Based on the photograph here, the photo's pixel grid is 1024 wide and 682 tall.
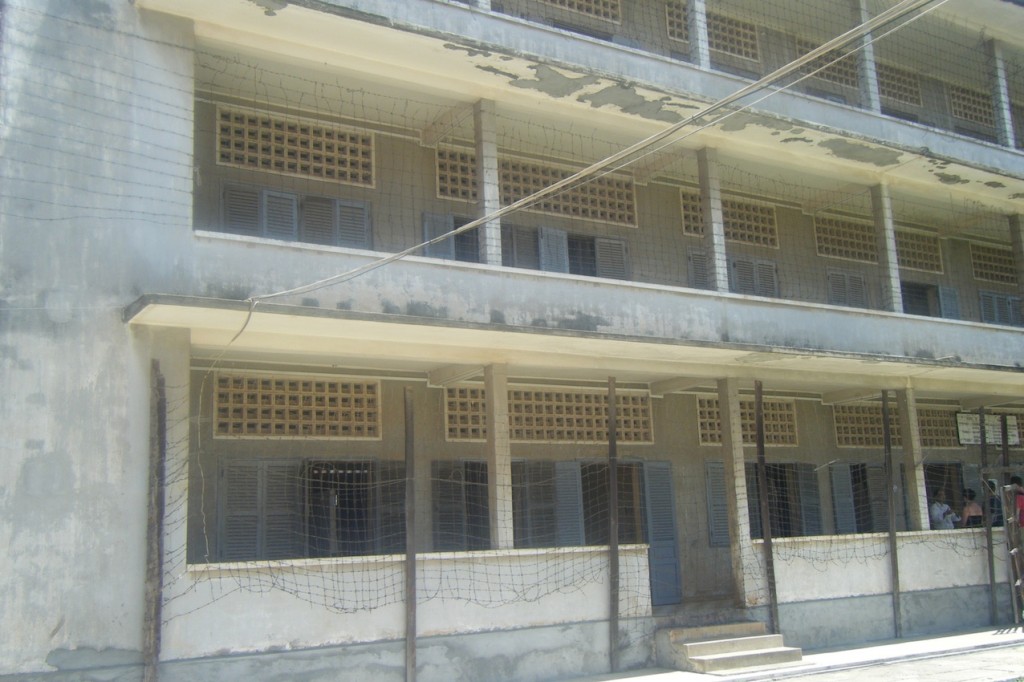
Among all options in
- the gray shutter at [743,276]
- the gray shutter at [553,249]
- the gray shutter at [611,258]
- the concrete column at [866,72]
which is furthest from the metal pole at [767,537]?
the concrete column at [866,72]

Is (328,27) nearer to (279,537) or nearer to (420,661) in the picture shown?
(279,537)

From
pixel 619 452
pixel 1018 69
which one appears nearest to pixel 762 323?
pixel 619 452

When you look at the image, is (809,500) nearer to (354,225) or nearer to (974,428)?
(974,428)

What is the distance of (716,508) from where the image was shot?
14062 mm

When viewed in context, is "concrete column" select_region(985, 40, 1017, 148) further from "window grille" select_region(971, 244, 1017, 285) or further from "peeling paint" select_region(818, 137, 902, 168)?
"peeling paint" select_region(818, 137, 902, 168)

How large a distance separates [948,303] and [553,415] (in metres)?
8.32

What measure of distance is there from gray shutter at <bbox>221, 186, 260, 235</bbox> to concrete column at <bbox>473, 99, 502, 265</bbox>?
249 cm

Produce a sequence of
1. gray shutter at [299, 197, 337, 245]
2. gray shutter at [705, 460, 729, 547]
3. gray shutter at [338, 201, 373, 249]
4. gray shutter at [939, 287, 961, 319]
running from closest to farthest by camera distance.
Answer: gray shutter at [299, 197, 337, 245] → gray shutter at [338, 201, 373, 249] → gray shutter at [705, 460, 729, 547] → gray shutter at [939, 287, 961, 319]

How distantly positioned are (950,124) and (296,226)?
1207 centimetres

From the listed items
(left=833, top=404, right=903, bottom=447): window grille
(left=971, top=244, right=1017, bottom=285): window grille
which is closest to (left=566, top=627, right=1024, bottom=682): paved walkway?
(left=833, top=404, right=903, bottom=447): window grille

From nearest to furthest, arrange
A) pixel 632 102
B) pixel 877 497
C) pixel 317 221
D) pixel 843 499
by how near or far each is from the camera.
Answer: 1. pixel 317 221
2. pixel 632 102
3. pixel 843 499
4. pixel 877 497

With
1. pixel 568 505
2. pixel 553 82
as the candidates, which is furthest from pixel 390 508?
pixel 553 82

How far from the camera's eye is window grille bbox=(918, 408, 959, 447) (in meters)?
16.5

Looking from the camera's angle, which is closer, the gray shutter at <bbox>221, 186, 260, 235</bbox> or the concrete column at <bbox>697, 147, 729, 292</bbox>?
the gray shutter at <bbox>221, 186, 260, 235</bbox>
